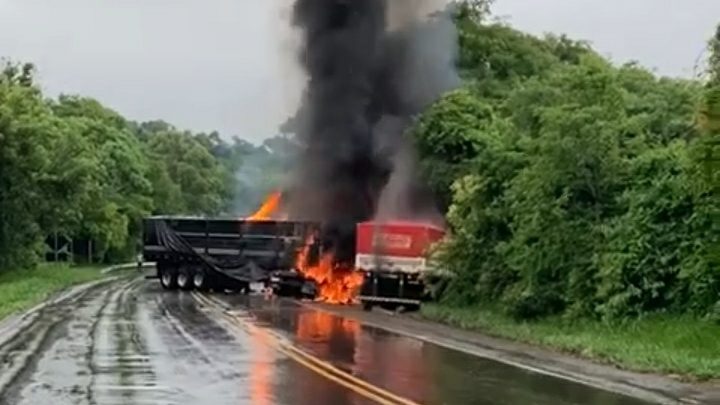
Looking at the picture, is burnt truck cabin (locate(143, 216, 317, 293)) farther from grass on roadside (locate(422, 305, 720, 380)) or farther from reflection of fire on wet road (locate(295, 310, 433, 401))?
grass on roadside (locate(422, 305, 720, 380))

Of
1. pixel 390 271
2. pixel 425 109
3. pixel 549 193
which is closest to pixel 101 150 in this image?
pixel 425 109

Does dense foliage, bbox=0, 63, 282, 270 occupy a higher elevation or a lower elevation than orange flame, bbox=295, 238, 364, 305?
higher

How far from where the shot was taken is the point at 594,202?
2588 cm

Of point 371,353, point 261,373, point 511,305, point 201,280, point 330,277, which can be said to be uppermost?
point 330,277

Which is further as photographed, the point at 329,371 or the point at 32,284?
the point at 32,284

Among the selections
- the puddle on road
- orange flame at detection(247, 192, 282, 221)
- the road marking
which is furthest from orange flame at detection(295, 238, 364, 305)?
the puddle on road

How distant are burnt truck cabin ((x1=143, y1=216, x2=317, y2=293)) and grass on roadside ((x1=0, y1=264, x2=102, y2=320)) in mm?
4256

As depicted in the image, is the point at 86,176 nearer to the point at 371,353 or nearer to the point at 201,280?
the point at 201,280

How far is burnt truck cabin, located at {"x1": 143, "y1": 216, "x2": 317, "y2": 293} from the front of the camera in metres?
45.6

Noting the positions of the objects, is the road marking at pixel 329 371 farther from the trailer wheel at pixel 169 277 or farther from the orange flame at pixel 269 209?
the trailer wheel at pixel 169 277

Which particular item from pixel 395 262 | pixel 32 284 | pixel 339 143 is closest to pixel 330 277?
pixel 339 143

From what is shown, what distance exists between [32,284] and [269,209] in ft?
30.5

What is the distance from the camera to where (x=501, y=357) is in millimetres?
19844

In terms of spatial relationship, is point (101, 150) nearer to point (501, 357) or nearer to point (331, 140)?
point (331, 140)
